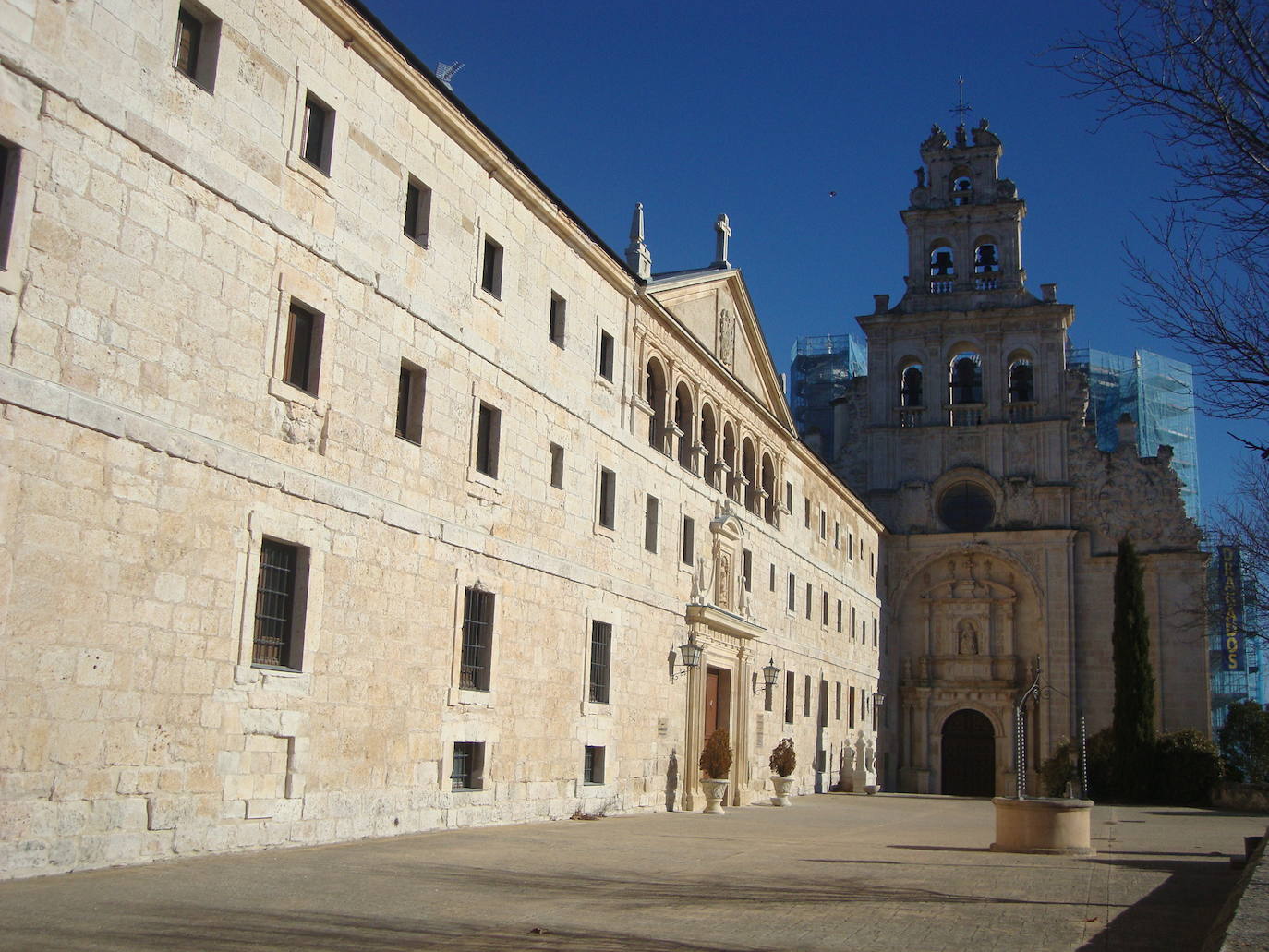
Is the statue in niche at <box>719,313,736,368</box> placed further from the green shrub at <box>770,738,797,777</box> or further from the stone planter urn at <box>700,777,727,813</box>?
the stone planter urn at <box>700,777,727,813</box>

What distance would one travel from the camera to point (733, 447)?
3019 centimetres

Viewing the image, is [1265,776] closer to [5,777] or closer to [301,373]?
[301,373]

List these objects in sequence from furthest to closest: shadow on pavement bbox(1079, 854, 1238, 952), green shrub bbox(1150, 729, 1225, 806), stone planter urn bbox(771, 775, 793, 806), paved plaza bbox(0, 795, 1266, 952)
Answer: green shrub bbox(1150, 729, 1225, 806) < stone planter urn bbox(771, 775, 793, 806) < shadow on pavement bbox(1079, 854, 1238, 952) < paved plaza bbox(0, 795, 1266, 952)

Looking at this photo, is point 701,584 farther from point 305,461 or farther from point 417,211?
point 305,461

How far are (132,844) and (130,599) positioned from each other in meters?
2.14

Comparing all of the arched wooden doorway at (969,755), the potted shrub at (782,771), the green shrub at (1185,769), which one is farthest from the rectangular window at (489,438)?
the arched wooden doorway at (969,755)

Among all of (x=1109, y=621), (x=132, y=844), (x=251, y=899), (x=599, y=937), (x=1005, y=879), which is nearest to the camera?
(x=599, y=937)

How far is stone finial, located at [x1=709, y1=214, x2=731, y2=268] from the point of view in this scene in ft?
96.1

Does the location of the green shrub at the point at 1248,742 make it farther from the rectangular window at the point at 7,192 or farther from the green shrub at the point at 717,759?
the rectangular window at the point at 7,192

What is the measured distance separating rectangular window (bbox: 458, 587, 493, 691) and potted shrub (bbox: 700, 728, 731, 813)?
8.33m

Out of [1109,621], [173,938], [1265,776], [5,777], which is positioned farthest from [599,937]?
[1109,621]

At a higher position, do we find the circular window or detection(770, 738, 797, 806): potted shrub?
the circular window

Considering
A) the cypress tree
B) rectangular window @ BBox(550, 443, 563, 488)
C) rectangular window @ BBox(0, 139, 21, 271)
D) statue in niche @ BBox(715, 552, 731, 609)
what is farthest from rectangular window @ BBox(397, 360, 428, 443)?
the cypress tree

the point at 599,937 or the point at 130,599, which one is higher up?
the point at 130,599
